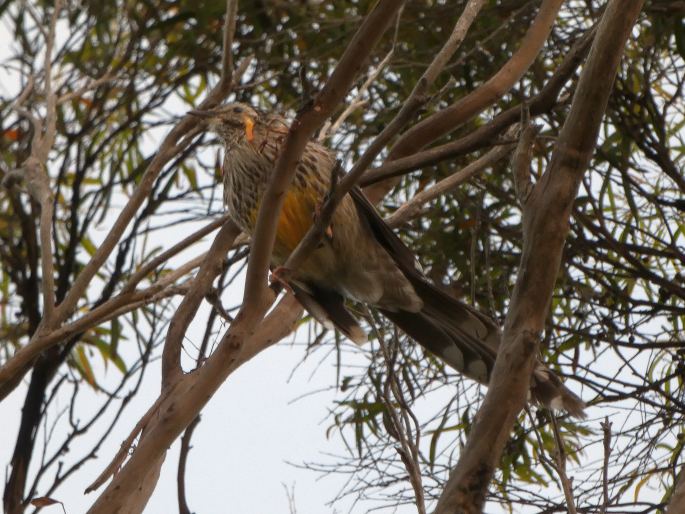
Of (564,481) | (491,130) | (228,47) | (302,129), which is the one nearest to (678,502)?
(564,481)

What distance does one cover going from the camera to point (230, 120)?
308cm

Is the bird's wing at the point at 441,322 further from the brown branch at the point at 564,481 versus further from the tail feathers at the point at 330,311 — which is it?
the brown branch at the point at 564,481

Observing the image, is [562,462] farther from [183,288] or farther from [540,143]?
[540,143]

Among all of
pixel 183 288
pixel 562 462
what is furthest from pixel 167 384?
pixel 562 462

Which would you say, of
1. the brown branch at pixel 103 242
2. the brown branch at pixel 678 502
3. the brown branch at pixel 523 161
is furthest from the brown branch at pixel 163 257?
the brown branch at pixel 678 502

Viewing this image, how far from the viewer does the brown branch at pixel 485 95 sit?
2521 mm

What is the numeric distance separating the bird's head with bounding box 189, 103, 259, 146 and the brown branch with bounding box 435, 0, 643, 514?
4.06ft

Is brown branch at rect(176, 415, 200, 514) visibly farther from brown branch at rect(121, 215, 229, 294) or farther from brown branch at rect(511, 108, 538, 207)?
brown branch at rect(511, 108, 538, 207)

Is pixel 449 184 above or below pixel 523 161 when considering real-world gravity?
above

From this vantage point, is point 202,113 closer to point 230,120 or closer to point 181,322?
point 230,120

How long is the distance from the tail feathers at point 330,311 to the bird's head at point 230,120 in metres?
0.45

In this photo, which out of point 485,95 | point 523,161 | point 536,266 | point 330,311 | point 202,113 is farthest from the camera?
point 330,311

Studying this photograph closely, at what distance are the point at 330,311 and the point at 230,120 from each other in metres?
0.61

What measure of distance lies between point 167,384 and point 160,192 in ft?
6.43
